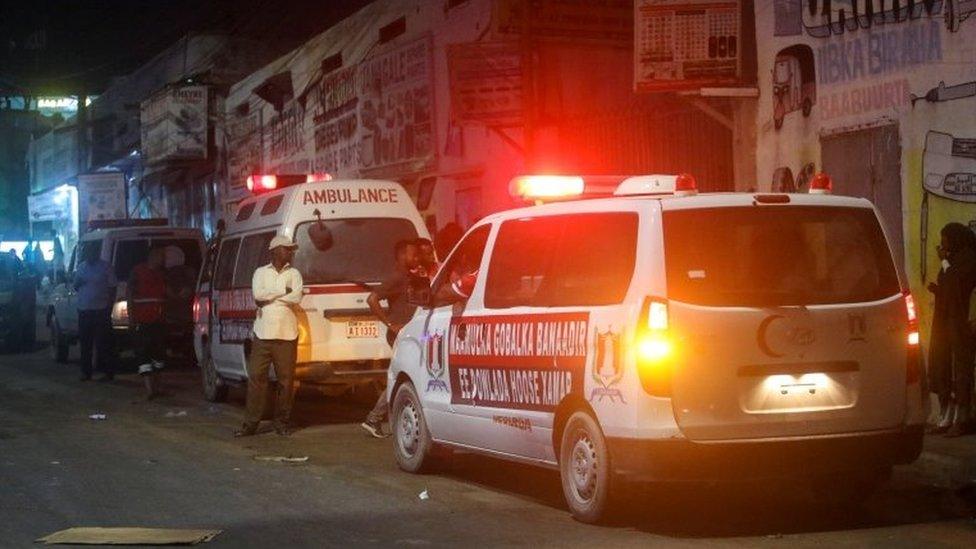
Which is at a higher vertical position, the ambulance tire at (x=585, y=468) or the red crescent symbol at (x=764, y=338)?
the red crescent symbol at (x=764, y=338)

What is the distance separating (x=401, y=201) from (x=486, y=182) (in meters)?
8.86

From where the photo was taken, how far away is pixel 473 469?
37.7 feet

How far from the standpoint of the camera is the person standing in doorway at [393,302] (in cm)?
1358

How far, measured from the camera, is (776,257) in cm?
851

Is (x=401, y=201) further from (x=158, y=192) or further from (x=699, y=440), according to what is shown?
(x=158, y=192)

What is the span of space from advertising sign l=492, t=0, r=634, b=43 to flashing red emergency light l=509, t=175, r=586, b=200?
10296mm

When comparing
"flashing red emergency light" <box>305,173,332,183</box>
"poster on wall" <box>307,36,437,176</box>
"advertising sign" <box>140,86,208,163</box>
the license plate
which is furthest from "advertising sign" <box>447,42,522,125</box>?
"advertising sign" <box>140,86,208,163</box>

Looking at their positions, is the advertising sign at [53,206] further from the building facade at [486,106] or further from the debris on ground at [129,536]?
the debris on ground at [129,536]

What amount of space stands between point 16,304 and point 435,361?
1849 centimetres

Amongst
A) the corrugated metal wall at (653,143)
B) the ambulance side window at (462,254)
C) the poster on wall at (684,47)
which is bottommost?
the ambulance side window at (462,254)

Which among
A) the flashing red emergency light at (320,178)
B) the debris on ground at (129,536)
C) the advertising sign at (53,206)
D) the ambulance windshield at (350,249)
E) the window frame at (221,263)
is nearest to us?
the debris on ground at (129,536)

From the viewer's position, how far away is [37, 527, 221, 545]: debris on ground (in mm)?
8219

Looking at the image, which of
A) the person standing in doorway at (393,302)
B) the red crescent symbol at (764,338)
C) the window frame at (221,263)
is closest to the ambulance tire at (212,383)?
the window frame at (221,263)

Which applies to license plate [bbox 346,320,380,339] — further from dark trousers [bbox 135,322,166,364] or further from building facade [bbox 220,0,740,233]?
building facade [bbox 220,0,740,233]
